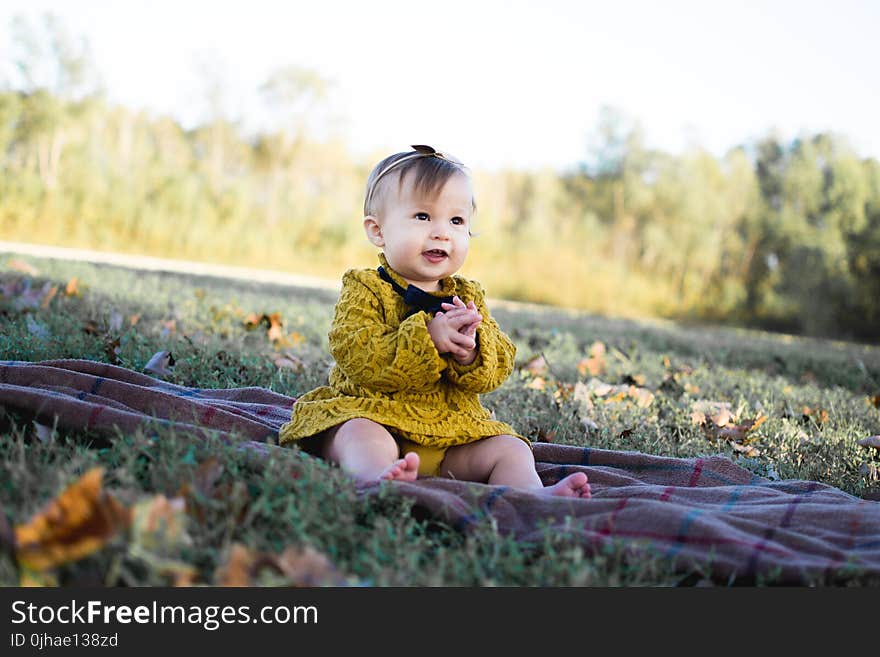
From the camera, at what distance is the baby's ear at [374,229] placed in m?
2.50

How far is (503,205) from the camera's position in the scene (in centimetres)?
1811

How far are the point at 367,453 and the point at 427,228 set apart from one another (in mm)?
671

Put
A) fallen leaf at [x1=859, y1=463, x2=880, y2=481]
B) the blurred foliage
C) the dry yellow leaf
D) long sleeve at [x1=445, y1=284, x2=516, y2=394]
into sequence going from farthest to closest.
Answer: the blurred foliage
the dry yellow leaf
fallen leaf at [x1=859, y1=463, x2=880, y2=481]
long sleeve at [x1=445, y1=284, x2=516, y2=394]

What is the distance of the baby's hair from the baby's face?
0.07 feet

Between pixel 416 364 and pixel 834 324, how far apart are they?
40.6ft

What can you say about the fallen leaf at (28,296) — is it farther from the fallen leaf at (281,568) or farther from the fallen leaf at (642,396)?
the fallen leaf at (281,568)

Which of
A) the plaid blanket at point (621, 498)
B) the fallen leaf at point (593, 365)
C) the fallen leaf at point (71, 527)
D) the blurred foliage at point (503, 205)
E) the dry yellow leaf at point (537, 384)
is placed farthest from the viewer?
the blurred foliage at point (503, 205)

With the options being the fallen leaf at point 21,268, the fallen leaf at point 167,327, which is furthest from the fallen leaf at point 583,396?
the fallen leaf at point 21,268

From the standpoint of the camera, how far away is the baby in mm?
2223

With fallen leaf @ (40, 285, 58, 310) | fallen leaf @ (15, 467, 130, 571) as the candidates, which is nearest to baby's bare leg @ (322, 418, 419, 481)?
fallen leaf @ (15, 467, 130, 571)

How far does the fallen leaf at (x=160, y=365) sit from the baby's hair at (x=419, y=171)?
3.76 ft

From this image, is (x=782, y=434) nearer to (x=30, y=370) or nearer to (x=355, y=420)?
(x=355, y=420)

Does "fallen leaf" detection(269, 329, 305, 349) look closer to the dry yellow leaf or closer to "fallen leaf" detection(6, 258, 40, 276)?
the dry yellow leaf

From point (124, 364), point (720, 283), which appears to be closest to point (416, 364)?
point (124, 364)
